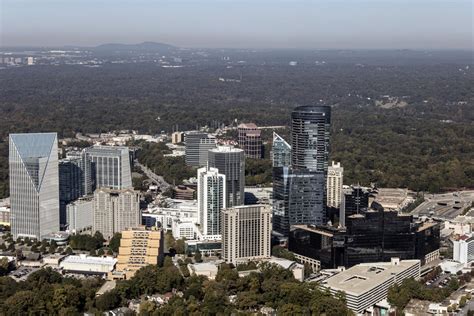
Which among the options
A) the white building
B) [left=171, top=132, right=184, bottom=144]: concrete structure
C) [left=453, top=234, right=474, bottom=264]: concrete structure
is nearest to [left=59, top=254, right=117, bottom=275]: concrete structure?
the white building

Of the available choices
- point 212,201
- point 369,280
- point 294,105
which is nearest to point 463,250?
point 369,280

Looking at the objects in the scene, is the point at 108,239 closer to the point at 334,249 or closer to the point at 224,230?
the point at 224,230

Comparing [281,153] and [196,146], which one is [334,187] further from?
[196,146]

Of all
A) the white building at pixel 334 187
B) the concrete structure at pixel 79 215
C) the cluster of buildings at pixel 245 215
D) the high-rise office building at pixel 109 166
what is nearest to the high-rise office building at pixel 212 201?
the cluster of buildings at pixel 245 215

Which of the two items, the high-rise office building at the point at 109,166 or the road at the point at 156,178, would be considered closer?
the high-rise office building at the point at 109,166

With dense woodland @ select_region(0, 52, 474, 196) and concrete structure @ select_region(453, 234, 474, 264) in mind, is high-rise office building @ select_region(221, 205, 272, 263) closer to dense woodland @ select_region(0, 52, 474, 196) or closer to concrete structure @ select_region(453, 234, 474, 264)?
concrete structure @ select_region(453, 234, 474, 264)

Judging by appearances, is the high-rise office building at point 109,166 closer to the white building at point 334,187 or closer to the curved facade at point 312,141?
the curved facade at point 312,141
